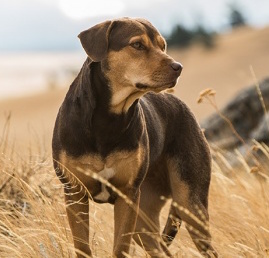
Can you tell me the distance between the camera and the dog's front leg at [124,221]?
15.3ft

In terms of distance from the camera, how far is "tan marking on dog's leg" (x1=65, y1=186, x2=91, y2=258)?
15.3ft

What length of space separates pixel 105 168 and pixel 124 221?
1.31ft

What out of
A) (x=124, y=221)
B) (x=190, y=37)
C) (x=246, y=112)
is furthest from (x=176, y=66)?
(x=190, y=37)

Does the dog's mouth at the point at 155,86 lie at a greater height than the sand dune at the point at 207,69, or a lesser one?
greater

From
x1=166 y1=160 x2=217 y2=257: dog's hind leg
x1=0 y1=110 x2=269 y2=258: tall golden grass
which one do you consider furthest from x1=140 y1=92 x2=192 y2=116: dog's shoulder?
x1=0 y1=110 x2=269 y2=258: tall golden grass

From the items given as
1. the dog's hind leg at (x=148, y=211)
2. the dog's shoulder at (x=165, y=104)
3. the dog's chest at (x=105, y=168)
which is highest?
the dog's shoulder at (x=165, y=104)

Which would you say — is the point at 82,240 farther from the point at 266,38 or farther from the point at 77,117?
the point at 266,38

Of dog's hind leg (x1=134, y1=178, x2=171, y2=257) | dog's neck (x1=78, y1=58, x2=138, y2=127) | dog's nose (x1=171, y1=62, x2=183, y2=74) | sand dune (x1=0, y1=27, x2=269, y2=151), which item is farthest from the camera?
sand dune (x1=0, y1=27, x2=269, y2=151)

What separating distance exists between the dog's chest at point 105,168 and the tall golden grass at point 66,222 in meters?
0.33

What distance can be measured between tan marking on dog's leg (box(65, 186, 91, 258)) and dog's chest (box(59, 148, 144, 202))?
0.12 metres

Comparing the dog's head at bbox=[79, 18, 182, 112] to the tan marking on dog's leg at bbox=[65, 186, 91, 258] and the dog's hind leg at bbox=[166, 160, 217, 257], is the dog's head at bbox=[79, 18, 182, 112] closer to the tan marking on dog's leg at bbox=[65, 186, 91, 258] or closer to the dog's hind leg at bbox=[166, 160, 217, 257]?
the tan marking on dog's leg at bbox=[65, 186, 91, 258]

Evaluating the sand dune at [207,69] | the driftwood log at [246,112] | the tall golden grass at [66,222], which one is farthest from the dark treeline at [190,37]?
the tall golden grass at [66,222]

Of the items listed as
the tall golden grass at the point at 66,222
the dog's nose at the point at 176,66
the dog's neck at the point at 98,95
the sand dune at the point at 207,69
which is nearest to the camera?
the dog's nose at the point at 176,66

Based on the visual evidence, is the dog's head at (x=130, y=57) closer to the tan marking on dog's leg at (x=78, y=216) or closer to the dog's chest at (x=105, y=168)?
the dog's chest at (x=105, y=168)
